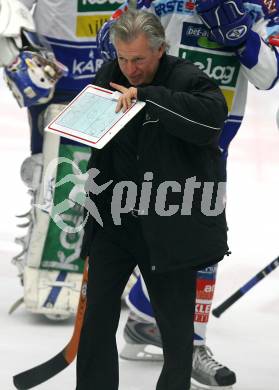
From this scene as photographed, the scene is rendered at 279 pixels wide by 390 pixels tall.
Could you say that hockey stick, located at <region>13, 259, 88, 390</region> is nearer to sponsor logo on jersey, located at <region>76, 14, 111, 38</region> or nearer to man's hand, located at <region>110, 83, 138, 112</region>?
man's hand, located at <region>110, 83, 138, 112</region>

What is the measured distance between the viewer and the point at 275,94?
762 centimetres

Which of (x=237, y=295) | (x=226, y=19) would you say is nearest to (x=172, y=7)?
(x=226, y=19)

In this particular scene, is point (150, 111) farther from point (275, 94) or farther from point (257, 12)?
point (275, 94)

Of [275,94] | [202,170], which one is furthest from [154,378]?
[275,94]

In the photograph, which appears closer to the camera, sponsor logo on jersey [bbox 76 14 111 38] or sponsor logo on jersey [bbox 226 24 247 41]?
sponsor logo on jersey [bbox 226 24 247 41]

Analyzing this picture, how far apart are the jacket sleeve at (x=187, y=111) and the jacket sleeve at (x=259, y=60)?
627 mm

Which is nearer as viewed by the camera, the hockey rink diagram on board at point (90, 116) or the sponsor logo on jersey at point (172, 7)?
the hockey rink diagram on board at point (90, 116)

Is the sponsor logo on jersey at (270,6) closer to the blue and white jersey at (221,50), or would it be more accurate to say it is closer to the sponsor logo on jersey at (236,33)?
the blue and white jersey at (221,50)

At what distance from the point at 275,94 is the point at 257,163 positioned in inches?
51.6

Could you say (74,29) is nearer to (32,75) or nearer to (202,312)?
(32,75)

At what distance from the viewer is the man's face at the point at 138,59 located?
9.97 ft

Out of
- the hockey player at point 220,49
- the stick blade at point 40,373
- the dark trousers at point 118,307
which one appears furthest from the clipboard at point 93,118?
the stick blade at point 40,373

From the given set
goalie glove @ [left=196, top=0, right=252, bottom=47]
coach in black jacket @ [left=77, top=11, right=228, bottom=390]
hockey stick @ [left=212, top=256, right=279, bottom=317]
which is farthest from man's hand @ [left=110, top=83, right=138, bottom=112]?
hockey stick @ [left=212, top=256, right=279, bottom=317]

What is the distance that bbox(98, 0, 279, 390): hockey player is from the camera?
360 centimetres
